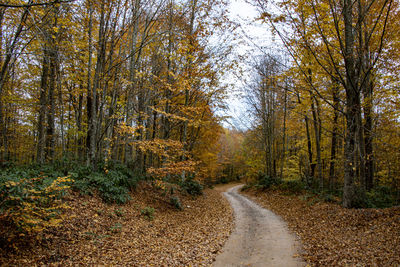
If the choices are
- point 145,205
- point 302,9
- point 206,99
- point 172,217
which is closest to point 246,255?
point 172,217

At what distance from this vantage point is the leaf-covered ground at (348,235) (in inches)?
196

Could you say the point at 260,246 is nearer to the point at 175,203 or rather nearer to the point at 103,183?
the point at 175,203

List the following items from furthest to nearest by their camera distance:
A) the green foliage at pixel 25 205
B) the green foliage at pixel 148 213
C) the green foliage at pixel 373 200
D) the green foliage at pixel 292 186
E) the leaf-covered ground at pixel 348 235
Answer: the green foliage at pixel 292 186, the green foliage at pixel 373 200, the green foliage at pixel 148 213, the leaf-covered ground at pixel 348 235, the green foliage at pixel 25 205

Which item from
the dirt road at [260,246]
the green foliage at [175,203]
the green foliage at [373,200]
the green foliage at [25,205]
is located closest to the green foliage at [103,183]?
the green foliage at [25,205]

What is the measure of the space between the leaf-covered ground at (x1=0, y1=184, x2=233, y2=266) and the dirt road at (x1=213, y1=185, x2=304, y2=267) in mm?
410

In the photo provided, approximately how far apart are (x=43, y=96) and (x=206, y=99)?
35.1 feet

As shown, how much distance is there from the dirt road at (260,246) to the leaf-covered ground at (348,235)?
0.43m

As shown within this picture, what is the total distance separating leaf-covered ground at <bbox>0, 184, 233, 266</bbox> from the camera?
4742 millimetres

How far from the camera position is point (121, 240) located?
20.7 feet

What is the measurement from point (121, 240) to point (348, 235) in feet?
22.3

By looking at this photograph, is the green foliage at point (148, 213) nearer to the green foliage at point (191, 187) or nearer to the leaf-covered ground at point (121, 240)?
the leaf-covered ground at point (121, 240)

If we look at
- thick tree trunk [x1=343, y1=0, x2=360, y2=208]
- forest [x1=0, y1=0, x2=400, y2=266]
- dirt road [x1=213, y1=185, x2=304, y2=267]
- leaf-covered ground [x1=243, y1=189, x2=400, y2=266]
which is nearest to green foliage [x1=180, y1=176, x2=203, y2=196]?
forest [x1=0, y1=0, x2=400, y2=266]

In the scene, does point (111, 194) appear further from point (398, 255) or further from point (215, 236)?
point (398, 255)

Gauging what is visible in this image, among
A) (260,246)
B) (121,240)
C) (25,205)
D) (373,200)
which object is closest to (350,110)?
(373,200)
